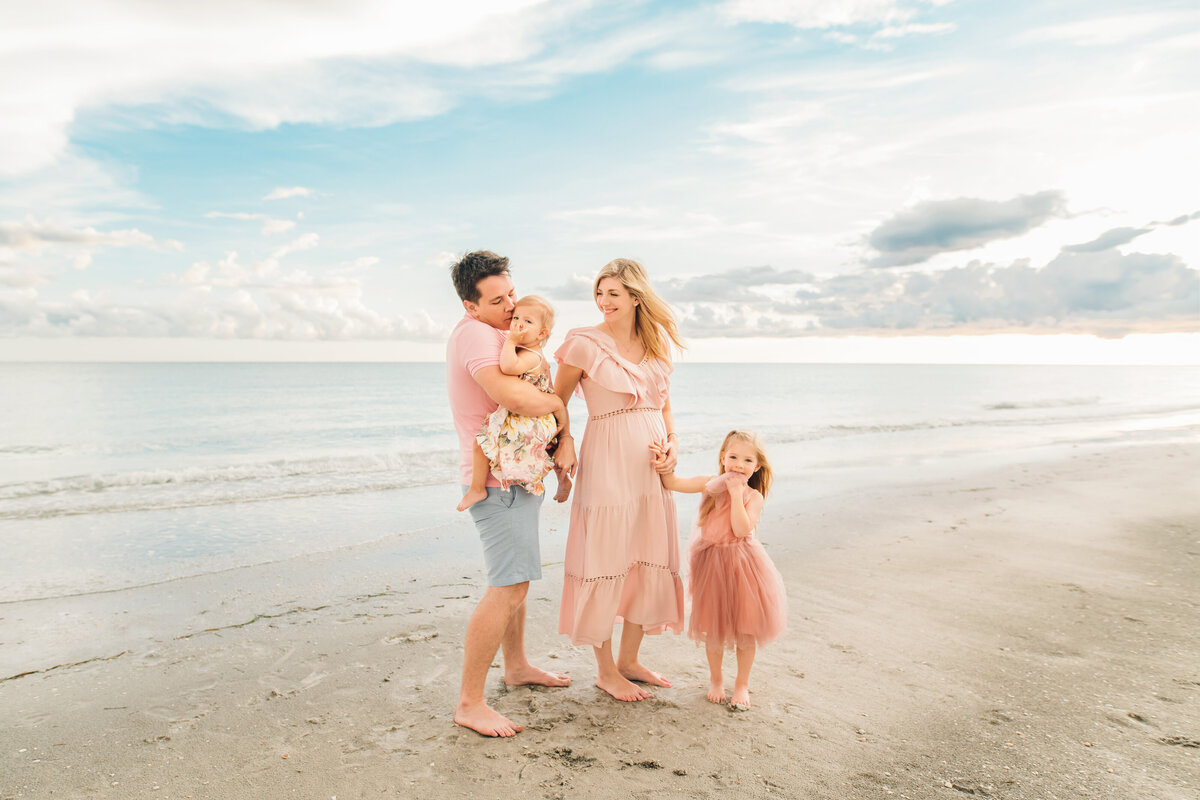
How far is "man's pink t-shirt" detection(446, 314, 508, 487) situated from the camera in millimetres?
3006

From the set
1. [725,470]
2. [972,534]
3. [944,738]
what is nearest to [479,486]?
[725,470]

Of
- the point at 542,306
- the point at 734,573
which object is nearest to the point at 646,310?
the point at 542,306

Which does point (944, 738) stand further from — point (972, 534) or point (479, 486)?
point (972, 534)

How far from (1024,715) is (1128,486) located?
8124 mm

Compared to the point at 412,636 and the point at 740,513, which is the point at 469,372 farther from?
the point at 412,636

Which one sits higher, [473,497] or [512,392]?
[512,392]

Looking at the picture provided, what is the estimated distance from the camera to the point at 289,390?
148 feet

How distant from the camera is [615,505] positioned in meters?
3.34

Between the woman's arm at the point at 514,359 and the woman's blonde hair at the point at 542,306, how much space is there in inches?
6.2

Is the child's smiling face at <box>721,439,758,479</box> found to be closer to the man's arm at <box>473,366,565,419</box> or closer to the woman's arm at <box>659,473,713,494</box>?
the woman's arm at <box>659,473,713,494</box>

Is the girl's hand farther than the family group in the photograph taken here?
Yes

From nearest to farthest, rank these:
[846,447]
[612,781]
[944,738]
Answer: [612,781] → [944,738] → [846,447]

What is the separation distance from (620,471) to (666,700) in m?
1.17

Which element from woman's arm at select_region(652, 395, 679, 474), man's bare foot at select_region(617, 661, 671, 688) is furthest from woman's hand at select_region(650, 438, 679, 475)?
man's bare foot at select_region(617, 661, 671, 688)
